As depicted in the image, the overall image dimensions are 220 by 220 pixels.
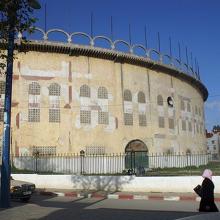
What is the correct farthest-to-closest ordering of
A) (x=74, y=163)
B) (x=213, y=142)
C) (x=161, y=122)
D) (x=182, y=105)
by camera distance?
(x=213, y=142) → (x=182, y=105) → (x=161, y=122) → (x=74, y=163)

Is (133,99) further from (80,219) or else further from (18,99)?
(80,219)

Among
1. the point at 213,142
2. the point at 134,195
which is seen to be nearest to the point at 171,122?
the point at 134,195

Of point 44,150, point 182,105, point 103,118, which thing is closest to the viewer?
point 44,150

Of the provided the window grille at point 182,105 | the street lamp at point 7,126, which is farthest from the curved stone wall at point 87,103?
the street lamp at point 7,126

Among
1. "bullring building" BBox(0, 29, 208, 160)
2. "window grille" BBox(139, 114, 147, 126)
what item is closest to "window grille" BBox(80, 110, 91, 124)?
"bullring building" BBox(0, 29, 208, 160)

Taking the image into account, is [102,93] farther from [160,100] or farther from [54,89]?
[160,100]

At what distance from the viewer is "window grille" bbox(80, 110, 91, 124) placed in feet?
109

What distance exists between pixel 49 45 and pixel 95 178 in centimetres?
1487

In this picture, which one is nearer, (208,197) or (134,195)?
A: (208,197)

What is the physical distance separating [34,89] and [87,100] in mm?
4217

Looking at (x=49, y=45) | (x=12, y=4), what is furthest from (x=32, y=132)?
(x=12, y=4)

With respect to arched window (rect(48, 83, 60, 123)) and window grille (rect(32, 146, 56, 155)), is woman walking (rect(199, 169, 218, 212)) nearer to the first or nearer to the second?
window grille (rect(32, 146, 56, 155))

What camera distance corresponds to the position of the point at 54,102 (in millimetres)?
32688

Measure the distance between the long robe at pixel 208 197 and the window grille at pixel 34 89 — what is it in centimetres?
2390
